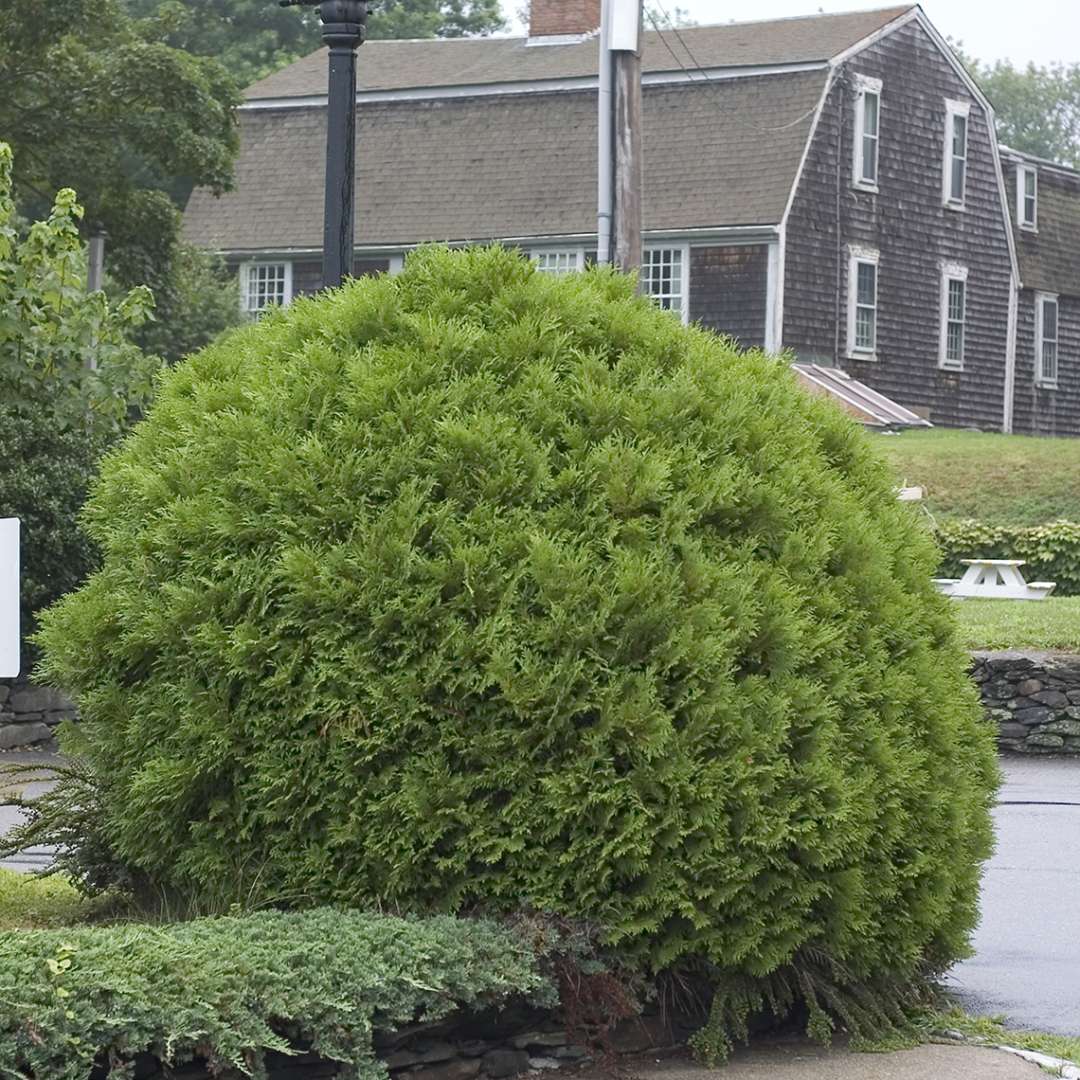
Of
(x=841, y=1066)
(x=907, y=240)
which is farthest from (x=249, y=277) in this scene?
(x=841, y=1066)

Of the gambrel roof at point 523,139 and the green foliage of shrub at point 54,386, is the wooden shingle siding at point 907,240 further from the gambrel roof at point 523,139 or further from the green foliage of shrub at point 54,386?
the green foliage of shrub at point 54,386

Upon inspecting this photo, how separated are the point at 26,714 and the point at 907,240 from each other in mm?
30701

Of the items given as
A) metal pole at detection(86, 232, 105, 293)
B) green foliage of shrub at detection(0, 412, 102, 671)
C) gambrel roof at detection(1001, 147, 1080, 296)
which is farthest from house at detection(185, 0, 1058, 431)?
green foliage of shrub at detection(0, 412, 102, 671)

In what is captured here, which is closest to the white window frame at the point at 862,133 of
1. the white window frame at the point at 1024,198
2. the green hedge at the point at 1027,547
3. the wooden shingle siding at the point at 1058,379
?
the wooden shingle siding at the point at 1058,379

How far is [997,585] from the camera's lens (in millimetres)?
25516

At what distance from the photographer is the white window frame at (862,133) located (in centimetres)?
4000

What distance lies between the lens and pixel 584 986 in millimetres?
5602

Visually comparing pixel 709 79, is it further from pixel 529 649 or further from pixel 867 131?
pixel 529 649

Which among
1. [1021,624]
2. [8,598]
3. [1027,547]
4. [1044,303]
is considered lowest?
[1021,624]

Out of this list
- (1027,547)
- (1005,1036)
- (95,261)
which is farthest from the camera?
(1027,547)

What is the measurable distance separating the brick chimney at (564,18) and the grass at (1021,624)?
23162 millimetres

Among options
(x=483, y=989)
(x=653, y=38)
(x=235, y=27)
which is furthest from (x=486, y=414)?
(x=235, y=27)

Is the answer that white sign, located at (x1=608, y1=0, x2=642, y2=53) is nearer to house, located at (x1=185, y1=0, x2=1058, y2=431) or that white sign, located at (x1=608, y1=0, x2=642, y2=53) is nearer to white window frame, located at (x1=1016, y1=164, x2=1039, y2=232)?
house, located at (x1=185, y1=0, x2=1058, y2=431)

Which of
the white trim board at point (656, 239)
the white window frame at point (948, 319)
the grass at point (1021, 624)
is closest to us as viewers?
the grass at point (1021, 624)
